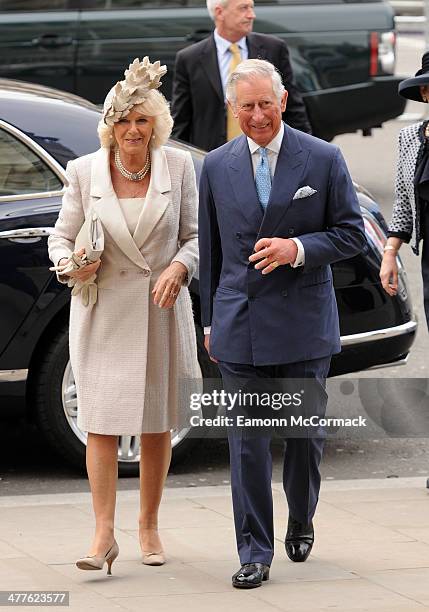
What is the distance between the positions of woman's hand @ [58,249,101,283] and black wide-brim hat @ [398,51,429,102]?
5.28 ft

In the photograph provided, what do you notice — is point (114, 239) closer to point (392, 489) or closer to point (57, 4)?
point (392, 489)

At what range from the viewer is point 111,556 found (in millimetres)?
5781

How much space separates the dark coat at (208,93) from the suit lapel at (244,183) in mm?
4035

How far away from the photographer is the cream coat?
Result: 230 inches

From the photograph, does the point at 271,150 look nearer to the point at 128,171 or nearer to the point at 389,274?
the point at 128,171

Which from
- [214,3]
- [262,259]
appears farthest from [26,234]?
[214,3]

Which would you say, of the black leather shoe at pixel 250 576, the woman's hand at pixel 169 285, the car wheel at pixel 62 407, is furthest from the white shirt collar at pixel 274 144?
the car wheel at pixel 62 407

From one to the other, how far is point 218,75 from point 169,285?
172 inches

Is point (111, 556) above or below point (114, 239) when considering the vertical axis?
below

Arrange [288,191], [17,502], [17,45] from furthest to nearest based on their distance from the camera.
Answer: [17,45] → [17,502] → [288,191]

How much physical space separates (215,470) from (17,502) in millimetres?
1123

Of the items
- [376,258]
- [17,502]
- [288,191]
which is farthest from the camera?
[376,258]

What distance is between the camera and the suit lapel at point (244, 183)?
5.67m

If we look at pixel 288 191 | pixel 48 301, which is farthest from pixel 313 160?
pixel 48 301
